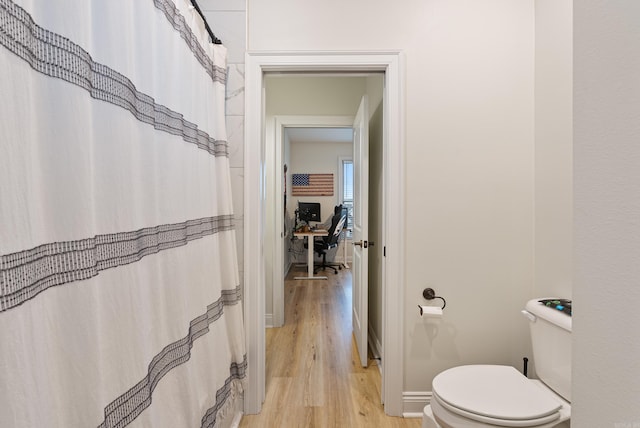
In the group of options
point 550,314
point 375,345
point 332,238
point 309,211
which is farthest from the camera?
point 309,211

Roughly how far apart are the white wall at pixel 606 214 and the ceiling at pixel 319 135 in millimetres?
4669

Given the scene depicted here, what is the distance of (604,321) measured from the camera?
51 cm

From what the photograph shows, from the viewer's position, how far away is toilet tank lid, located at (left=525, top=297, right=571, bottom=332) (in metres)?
1.26

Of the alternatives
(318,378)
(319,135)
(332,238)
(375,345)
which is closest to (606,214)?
(318,378)

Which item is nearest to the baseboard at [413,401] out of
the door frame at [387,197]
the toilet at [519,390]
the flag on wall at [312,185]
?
the door frame at [387,197]

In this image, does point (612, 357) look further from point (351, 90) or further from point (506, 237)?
point (351, 90)

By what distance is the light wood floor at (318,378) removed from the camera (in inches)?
68.5

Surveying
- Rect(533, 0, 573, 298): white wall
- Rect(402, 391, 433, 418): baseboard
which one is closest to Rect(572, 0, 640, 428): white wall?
Rect(533, 0, 573, 298): white wall

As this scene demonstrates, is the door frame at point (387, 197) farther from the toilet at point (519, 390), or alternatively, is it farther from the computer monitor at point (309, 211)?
the computer monitor at point (309, 211)

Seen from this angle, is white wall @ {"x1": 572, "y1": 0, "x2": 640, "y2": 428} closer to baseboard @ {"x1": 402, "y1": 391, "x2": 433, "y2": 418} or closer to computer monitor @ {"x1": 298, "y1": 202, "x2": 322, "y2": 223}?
baseboard @ {"x1": 402, "y1": 391, "x2": 433, "y2": 418}

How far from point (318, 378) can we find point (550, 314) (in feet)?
4.94

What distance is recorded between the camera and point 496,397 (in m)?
1.24

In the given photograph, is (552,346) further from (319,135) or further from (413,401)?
(319,135)

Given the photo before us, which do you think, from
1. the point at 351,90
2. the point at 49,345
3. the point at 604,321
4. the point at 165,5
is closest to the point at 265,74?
the point at 165,5
